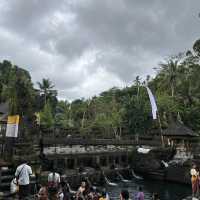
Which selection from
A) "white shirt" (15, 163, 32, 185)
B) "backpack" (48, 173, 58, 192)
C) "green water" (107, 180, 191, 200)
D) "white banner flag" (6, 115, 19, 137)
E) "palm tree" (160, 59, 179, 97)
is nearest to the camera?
"white shirt" (15, 163, 32, 185)

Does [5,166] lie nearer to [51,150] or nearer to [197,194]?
[197,194]

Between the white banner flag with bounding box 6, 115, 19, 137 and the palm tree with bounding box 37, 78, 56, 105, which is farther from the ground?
the palm tree with bounding box 37, 78, 56, 105

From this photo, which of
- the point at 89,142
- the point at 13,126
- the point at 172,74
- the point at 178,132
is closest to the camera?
the point at 13,126

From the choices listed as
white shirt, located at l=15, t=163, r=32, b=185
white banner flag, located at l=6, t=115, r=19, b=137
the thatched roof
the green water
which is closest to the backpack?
white shirt, located at l=15, t=163, r=32, b=185

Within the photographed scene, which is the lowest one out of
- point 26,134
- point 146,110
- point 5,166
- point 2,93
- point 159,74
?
point 5,166

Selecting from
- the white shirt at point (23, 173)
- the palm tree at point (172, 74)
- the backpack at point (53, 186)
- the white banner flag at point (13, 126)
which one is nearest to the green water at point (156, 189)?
the white banner flag at point (13, 126)

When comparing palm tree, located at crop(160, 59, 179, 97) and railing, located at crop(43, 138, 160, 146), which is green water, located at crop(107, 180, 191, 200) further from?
palm tree, located at crop(160, 59, 179, 97)

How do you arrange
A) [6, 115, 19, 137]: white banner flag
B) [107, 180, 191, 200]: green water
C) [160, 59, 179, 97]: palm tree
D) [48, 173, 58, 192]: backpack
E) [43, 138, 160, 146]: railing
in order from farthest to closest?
1. [160, 59, 179, 97]: palm tree
2. [43, 138, 160, 146]: railing
3. [107, 180, 191, 200]: green water
4. [6, 115, 19, 137]: white banner flag
5. [48, 173, 58, 192]: backpack

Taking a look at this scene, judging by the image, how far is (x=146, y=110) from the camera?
54094 mm

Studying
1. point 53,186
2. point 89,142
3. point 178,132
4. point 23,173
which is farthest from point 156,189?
point 23,173

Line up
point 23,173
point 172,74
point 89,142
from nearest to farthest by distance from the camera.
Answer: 1. point 23,173
2. point 89,142
3. point 172,74

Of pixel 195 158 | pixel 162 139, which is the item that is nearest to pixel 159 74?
pixel 162 139

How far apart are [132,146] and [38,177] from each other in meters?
22.9

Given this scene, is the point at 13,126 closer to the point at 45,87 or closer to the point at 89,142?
the point at 89,142
